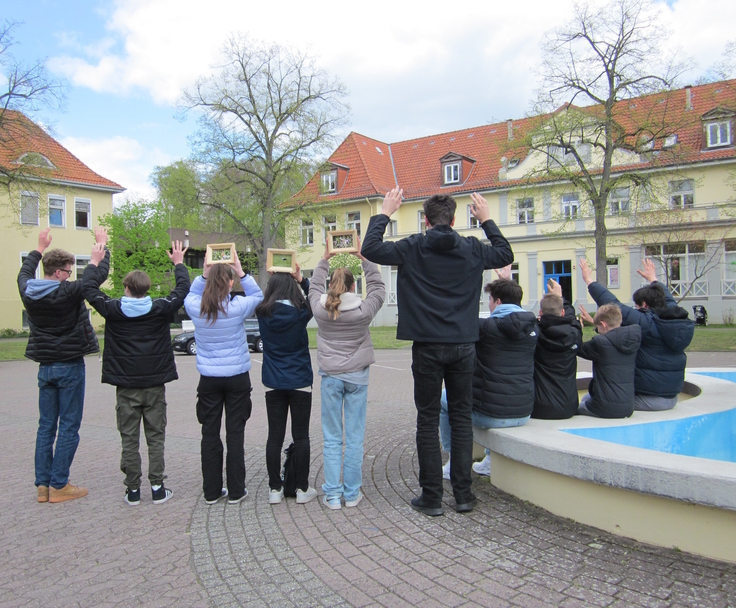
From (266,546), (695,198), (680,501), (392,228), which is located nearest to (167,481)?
(266,546)

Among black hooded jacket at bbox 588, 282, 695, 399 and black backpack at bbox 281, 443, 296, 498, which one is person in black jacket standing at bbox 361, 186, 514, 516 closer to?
black backpack at bbox 281, 443, 296, 498

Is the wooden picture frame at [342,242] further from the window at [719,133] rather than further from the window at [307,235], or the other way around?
the window at [307,235]

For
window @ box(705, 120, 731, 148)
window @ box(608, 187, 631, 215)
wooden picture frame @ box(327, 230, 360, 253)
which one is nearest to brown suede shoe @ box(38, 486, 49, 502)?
wooden picture frame @ box(327, 230, 360, 253)

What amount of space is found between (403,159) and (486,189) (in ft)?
30.6

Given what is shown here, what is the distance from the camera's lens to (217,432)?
4.82 m

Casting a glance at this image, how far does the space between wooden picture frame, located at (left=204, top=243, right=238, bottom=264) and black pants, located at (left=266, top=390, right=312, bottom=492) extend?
1.20m

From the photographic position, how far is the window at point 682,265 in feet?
102

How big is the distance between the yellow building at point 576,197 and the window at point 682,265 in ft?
0.26

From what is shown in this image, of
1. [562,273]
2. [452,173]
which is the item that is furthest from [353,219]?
[562,273]

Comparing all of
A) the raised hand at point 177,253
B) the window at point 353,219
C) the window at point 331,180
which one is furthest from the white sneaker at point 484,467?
the window at point 331,180

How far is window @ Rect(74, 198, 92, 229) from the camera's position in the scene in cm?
3744

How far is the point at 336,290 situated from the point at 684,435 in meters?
3.37

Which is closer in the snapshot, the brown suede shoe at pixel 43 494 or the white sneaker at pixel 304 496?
the white sneaker at pixel 304 496

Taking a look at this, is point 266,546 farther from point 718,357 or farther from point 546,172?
point 546,172
